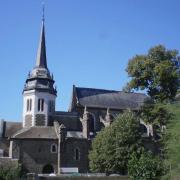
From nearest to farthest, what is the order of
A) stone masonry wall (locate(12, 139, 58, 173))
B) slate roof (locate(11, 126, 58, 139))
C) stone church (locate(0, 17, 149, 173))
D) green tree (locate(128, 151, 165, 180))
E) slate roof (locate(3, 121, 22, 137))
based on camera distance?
green tree (locate(128, 151, 165, 180)) → stone masonry wall (locate(12, 139, 58, 173)) → stone church (locate(0, 17, 149, 173)) → slate roof (locate(11, 126, 58, 139)) → slate roof (locate(3, 121, 22, 137))

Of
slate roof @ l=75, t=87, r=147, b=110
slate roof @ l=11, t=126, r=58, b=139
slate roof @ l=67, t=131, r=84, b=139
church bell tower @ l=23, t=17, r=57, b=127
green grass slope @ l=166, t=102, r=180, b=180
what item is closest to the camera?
green grass slope @ l=166, t=102, r=180, b=180

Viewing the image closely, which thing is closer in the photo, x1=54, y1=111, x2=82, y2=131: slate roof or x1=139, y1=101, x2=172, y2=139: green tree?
x1=139, y1=101, x2=172, y2=139: green tree

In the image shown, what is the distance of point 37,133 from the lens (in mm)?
54625

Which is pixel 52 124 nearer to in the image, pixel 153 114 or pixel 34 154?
pixel 34 154


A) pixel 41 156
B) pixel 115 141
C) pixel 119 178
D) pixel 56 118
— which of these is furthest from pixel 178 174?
pixel 56 118

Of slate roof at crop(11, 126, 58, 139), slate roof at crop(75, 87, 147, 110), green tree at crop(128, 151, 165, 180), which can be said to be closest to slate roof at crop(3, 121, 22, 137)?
slate roof at crop(11, 126, 58, 139)

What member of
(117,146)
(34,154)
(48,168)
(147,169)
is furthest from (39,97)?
(147,169)

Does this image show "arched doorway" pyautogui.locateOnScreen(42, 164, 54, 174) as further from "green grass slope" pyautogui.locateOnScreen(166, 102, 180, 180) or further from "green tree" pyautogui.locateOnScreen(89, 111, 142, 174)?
→ "green grass slope" pyautogui.locateOnScreen(166, 102, 180, 180)

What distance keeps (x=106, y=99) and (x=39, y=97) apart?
1165cm

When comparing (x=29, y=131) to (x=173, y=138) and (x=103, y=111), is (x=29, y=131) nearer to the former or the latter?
(x=103, y=111)

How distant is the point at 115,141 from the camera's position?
4456 cm

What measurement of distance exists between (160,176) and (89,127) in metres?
24.2

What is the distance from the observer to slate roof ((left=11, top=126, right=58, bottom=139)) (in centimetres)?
5359

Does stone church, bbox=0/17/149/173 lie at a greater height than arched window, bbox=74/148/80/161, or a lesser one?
greater
